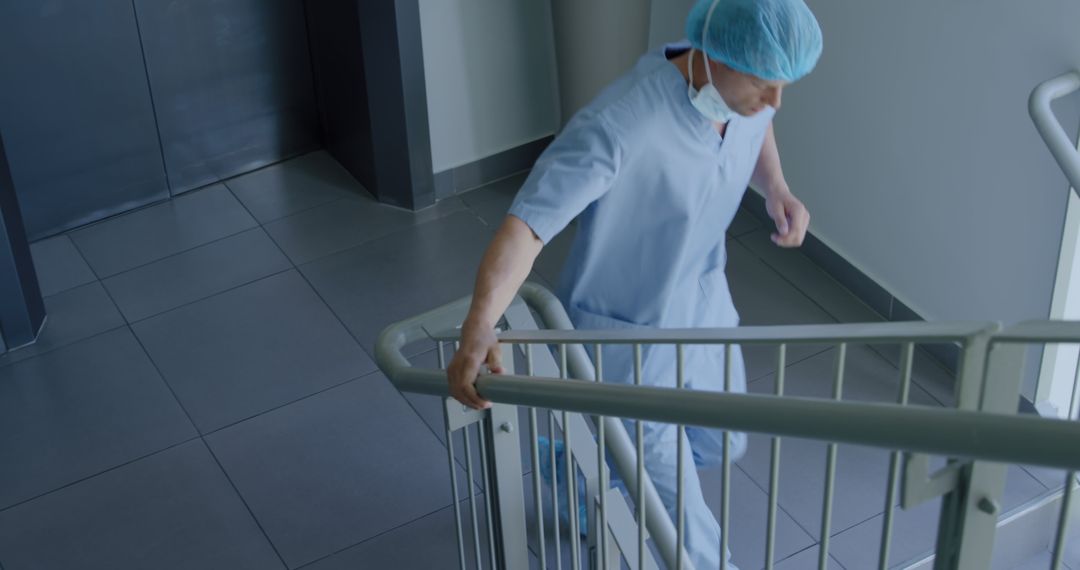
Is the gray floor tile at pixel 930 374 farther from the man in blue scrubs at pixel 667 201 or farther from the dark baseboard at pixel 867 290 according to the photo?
the man in blue scrubs at pixel 667 201

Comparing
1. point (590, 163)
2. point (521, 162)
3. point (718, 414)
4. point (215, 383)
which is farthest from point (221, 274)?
point (718, 414)

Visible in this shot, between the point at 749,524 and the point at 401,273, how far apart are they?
59.9 inches

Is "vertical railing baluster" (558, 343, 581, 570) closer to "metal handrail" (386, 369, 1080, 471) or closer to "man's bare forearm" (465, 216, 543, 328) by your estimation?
"man's bare forearm" (465, 216, 543, 328)

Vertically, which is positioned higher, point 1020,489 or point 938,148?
point 938,148

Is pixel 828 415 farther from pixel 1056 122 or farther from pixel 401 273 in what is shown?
pixel 401 273

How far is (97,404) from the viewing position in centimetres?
369

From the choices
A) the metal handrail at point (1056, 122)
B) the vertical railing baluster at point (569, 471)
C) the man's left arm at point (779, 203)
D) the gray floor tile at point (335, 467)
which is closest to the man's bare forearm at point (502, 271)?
the vertical railing baluster at point (569, 471)

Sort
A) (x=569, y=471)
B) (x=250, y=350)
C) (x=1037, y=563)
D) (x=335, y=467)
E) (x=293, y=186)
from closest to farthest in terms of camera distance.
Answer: (x=569, y=471) < (x=1037, y=563) < (x=335, y=467) < (x=250, y=350) < (x=293, y=186)

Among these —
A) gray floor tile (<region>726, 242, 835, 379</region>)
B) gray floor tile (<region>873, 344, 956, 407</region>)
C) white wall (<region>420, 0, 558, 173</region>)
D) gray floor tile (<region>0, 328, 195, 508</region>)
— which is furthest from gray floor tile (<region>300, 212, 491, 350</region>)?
gray floor tile (<region>873, 344, 956, 407</region>)

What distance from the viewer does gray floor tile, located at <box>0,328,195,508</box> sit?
3.48 metres

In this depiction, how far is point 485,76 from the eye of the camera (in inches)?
176

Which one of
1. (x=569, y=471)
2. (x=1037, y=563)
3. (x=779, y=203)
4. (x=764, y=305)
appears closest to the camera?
(x=569, y=471)

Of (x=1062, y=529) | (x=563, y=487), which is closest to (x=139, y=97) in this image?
(x=563, y=487)

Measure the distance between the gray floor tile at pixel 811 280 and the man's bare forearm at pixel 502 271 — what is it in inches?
76.3
